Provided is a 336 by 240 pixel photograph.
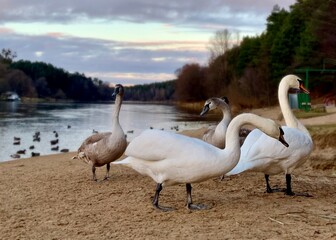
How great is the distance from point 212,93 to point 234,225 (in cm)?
8319

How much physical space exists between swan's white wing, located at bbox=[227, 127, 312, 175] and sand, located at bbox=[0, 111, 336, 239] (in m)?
0.42

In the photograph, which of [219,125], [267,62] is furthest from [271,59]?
[219,125]

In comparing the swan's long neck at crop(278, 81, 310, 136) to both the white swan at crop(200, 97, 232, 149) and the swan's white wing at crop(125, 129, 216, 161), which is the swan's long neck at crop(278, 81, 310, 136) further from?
the swan's white wing at crop(125, 129, 216, 161)

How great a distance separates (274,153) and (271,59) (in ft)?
176

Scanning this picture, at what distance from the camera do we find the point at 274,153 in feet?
21.9

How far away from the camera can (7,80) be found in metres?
128

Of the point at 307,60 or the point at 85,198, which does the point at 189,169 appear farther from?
the point at 307,60

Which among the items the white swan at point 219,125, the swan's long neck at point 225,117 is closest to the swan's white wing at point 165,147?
the white swan at point 219,125

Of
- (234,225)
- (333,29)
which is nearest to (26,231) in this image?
(234,225)

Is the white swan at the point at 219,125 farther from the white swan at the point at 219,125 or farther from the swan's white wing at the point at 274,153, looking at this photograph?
the swan's white wing at the point at 274,153

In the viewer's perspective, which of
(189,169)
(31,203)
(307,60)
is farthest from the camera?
(307,60)

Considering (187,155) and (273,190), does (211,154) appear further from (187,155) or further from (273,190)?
(273,190)

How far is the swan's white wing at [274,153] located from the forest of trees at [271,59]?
27664 mm

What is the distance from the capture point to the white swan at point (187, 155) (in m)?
5.64
